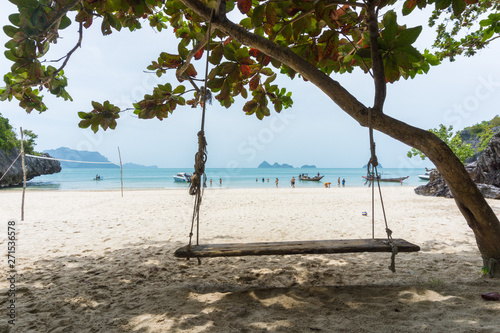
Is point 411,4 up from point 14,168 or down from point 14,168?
up

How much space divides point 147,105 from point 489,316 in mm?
3783

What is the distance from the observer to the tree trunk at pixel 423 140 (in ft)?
7.10

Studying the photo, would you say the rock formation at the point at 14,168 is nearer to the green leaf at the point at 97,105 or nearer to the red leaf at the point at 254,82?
the green leaf at the point at 97,105

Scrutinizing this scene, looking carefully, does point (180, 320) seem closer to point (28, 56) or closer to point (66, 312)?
point (66, 312)

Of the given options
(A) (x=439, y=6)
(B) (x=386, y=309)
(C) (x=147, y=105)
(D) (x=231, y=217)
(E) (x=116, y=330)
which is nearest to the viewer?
(E) (x=116, y=330)

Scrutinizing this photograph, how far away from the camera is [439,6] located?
2.21m

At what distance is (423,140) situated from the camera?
217cm

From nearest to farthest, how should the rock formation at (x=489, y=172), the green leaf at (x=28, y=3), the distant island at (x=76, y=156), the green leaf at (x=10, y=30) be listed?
1. the green leaf at (x=28, y=3)
2. the green leaf at (x=10, y=30)
3. the rock formation at (x=489, y=172)
4. the distant island at (x=76, y=156)

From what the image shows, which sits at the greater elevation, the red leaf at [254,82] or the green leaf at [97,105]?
the red leaf at [254,82]

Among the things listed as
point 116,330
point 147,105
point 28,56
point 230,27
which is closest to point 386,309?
point 116,330

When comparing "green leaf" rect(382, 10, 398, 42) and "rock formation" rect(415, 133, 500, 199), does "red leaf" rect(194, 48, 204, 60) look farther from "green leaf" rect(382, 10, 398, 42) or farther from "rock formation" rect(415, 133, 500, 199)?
"rock formation" rect(415, 133, 500, 199)

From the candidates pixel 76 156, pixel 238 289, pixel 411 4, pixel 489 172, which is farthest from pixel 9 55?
pixel 76 156

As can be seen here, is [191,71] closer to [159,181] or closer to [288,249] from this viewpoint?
[288,249]

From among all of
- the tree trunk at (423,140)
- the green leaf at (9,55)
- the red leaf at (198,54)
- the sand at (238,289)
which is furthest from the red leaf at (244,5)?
the sand at (238,289)
